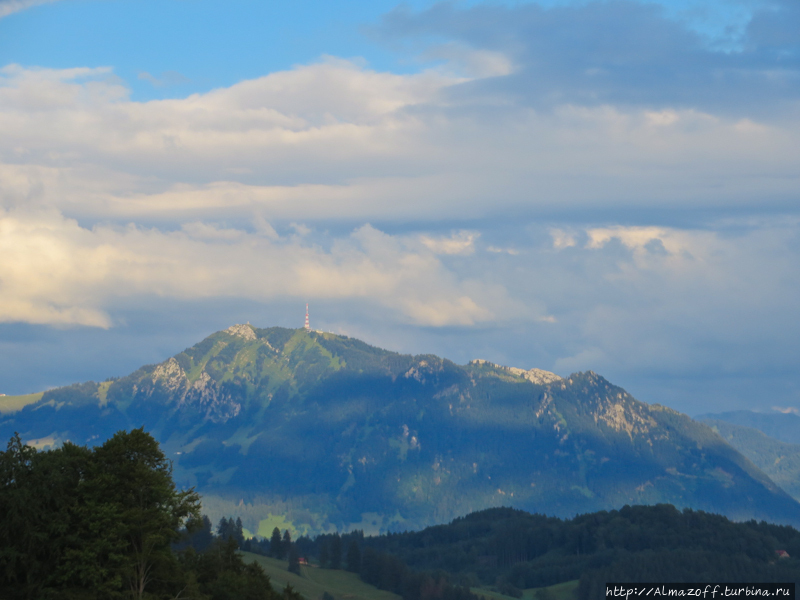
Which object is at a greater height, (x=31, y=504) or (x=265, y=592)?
(x=31, y=504)

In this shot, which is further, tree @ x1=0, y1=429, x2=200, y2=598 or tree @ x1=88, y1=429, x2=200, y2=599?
tree @ x1=88, y1=429, x2=200, y2=599

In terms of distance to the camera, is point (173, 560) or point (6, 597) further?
point (173, 560)

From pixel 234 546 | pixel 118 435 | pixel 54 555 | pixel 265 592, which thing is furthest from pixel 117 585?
pixel 234 546

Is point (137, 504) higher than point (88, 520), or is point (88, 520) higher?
point (137, 504)

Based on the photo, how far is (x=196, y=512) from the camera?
335 ft

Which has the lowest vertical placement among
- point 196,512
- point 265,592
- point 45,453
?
point 265,592

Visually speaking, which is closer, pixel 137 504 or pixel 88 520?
pixel 88 520

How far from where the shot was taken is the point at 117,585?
9112 cm

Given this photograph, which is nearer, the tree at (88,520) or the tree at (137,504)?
the tree at (88,520)

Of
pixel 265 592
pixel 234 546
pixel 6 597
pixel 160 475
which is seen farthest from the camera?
pixel 234 546

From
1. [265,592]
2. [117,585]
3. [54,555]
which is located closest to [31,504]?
[54,555]

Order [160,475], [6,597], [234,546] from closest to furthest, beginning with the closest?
[6,597] < [160,475] < [234,546]

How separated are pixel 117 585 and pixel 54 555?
7.22 metres

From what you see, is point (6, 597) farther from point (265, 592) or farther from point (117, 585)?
point (265, 592)
